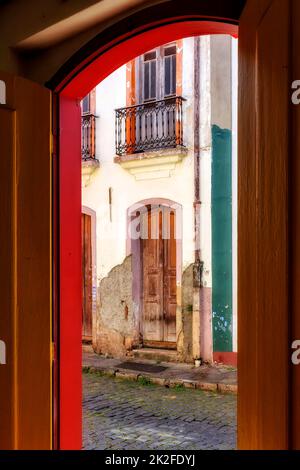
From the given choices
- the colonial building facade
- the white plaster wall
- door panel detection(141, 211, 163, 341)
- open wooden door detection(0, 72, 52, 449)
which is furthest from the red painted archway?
door panel detection(141, 211, 163, 341)

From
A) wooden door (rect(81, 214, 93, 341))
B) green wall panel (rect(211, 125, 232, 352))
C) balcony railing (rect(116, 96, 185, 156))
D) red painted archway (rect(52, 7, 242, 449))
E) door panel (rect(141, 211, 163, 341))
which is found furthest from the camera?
wooden door (rect(81, 214, 93, 341))

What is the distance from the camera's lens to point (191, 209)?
10438 millimetres

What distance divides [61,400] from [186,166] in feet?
24.6

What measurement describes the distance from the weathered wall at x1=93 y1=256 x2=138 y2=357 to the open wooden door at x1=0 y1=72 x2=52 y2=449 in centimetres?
787

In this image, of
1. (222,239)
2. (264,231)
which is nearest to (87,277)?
(222,239)

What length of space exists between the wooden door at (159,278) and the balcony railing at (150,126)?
1381 mm

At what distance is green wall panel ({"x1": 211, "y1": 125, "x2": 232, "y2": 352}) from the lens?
9.96 metres

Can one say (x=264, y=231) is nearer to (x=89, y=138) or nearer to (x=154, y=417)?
(x=154, y=417)

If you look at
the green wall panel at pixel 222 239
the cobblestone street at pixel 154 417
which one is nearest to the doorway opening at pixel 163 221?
the green wall panel at pixel 222 239

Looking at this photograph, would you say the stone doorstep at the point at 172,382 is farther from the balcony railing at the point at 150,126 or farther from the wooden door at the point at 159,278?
the balcony railing at the point at 150,126

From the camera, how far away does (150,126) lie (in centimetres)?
1096

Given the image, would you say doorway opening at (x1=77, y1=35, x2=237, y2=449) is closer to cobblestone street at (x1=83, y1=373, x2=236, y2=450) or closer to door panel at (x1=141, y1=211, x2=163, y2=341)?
door panel at (x1=141, y1=211, x2=163, y2=341)

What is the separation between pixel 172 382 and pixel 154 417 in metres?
1.75

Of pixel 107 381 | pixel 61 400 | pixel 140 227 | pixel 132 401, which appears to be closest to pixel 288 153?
pixel 61 400
